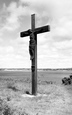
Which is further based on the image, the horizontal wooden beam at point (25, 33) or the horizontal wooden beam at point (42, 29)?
the horizontal wooden beam at point (25, 33)

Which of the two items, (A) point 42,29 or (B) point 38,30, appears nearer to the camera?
(A) point 42,29

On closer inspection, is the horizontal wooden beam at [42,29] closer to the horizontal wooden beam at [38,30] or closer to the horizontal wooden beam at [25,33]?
the horizontal wooden beam at [38,30]

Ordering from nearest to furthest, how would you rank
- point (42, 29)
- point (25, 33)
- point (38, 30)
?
1. point (42, 29)
2. point (38, 30)
3. point (25, 33)

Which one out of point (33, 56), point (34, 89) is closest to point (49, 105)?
point (34, 89)

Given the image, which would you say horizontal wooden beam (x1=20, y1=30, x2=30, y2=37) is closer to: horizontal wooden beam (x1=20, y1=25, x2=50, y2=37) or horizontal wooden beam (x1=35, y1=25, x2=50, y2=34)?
horizontal wooden beam (x1=20, y1=25, x2=50, y2=37)

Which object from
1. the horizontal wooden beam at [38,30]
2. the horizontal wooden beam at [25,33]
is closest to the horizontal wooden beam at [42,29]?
the horizontal wooden beam at [38,30]

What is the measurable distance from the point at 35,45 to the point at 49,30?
1.31m

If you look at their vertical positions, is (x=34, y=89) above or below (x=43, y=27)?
below

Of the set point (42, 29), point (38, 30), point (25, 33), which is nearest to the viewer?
point (42, 29)

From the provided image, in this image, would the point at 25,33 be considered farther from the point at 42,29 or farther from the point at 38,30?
the point at 42,29

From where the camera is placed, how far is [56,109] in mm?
6297

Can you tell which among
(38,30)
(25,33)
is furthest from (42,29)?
(25,33)

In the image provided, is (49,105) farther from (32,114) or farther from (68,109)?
(32,114)

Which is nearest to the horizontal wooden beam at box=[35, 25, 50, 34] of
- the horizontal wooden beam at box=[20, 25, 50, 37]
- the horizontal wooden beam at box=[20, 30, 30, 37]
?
the horizontal wooden beam at box=[20, 25, 50, 37]
